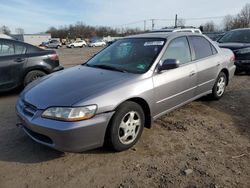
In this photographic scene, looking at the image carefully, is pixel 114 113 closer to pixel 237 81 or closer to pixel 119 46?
pixel 119 46

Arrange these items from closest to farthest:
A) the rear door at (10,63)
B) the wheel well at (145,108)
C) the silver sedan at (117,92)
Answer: the silver sedan at (117,92), the wheel well at (145,108), the rear door at (10,63)

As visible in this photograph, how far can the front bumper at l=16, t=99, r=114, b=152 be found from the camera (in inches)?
106

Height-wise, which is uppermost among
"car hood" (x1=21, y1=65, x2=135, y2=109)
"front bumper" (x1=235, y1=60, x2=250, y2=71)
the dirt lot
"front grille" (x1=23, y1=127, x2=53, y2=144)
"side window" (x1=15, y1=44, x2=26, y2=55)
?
"side window" (x1=15, y1=44, x2=26, y2=55)

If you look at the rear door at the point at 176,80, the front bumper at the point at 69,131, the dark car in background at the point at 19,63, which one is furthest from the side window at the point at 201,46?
the dark car in background at the point at 19,63

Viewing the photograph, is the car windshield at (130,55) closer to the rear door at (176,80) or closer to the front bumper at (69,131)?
the rear door at (176,80)

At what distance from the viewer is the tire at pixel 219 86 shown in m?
5.16

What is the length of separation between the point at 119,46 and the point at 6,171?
271cm

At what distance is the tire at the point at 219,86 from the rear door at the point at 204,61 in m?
0.22

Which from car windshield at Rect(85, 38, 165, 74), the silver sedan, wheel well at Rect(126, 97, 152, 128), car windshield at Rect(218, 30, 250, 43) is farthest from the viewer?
car windshield at Rect(218, 30, 250, 43)

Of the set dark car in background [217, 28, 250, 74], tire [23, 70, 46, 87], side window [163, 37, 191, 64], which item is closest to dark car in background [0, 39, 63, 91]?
tire [23, 70, 46, 87]

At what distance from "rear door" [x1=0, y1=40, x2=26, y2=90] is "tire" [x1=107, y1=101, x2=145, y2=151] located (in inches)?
149

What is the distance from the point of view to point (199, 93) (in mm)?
4605

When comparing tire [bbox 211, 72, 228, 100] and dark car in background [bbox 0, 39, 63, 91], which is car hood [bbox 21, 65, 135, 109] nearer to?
dark car in background [bbox 0, 39, 63, 91]

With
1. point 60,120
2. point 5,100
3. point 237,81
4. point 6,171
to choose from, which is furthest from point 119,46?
point 237,81
